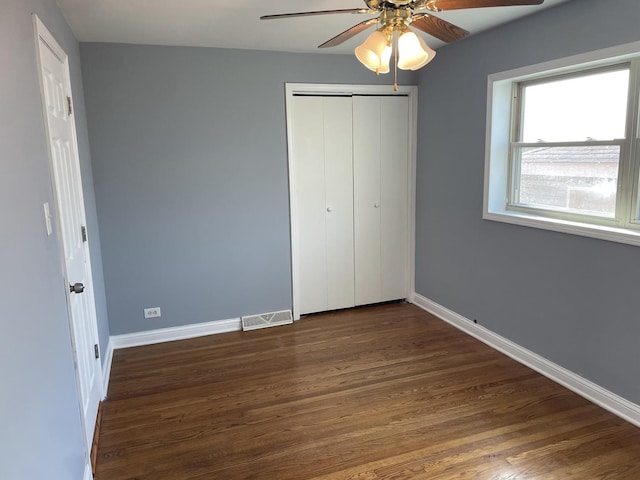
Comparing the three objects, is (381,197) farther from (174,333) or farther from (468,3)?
(468,3)

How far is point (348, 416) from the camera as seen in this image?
2629 mm

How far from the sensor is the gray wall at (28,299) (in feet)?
3.91

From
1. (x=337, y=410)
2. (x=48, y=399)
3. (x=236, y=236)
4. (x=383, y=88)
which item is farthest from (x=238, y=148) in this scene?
(x=48, y=399)

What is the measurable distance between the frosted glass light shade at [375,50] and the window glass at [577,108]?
1.58 m

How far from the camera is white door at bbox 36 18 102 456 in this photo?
6.81ft

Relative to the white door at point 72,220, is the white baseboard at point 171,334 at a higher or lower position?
lower

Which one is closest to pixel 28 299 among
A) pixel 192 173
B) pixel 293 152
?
pixel 192 173

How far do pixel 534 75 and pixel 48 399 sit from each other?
3258 mm

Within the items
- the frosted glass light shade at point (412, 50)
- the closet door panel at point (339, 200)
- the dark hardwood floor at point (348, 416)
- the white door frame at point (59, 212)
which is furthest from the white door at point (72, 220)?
the closet door panel at point (339, 200)

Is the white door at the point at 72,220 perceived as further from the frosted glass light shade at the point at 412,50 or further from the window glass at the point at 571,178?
the window glass at the point at 571,178

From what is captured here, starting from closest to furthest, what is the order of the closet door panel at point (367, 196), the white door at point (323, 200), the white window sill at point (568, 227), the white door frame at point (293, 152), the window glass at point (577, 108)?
the white window sill at point (568, 227), the window glass at point (577, 108), the white door frame at point (293, 152), the white door at point (323, 200), the closet door panel at point (367, 196)

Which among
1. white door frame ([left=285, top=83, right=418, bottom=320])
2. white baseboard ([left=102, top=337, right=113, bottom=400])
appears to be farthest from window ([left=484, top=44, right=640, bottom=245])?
white baseboard ([left=102, top=337, right=113, bottom=400])

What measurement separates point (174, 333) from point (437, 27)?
3.07m

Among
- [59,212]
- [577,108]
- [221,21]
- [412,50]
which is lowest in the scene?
[59,212]
